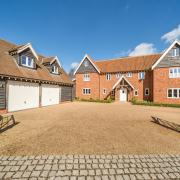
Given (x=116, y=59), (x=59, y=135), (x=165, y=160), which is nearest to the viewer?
(x=165, y=160)

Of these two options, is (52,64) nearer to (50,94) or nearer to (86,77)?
(50,94)

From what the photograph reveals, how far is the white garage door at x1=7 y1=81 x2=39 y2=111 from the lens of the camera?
49.0ft

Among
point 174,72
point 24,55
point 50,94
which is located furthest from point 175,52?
point 24,55

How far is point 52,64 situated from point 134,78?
658 inches

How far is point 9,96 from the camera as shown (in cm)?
1467

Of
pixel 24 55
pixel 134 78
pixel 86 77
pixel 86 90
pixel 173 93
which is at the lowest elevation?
pixel 173 93

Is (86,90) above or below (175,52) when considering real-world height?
below

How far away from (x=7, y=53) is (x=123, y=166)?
59.8 feet

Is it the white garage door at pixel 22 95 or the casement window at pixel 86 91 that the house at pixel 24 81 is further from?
the casement window at pixel 86 91

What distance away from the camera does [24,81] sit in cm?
1666

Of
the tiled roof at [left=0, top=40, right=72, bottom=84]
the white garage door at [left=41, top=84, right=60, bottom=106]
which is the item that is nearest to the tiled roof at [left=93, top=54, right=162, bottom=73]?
the white garage door at [left=41, top=84, right=60, bottom=106]

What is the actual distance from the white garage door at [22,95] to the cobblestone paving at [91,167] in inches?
444

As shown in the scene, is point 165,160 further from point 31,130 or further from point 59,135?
point 31,130

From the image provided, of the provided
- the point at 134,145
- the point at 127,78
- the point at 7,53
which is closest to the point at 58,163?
the point at 134,145
